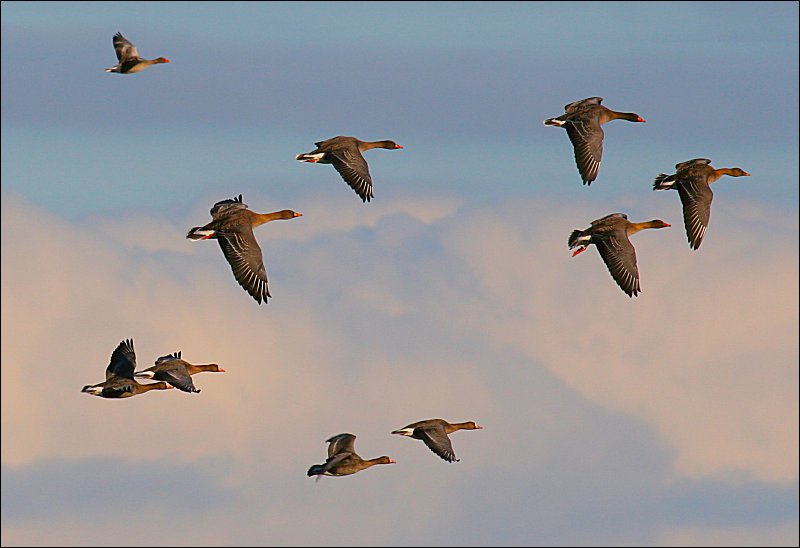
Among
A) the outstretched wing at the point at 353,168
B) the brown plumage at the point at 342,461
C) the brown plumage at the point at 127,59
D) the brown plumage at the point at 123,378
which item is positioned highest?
the brown plumage at the point at 127,59

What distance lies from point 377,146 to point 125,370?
1255 centimetres

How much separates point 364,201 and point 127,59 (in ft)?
29.2

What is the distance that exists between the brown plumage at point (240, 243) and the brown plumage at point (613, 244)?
8559mm

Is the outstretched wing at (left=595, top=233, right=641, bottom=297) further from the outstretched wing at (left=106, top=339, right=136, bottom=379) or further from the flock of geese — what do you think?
the outstretched wing at (left=106, top=339, right=136, bottom=379)

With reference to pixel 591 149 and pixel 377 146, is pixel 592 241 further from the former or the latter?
pixel 377 146

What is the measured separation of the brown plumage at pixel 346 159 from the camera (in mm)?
64562

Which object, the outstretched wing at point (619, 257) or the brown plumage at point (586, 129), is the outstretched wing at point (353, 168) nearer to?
the brown plumage at point (586, 129)

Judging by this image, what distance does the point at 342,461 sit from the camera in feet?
202

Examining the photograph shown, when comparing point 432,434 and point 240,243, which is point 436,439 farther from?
point 240,243

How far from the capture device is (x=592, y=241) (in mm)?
61688

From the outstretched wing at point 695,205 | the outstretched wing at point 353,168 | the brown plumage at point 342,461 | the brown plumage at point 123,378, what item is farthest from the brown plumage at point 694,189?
the brown plumage at point 123,378

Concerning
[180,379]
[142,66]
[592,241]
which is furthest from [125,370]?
[592,241]

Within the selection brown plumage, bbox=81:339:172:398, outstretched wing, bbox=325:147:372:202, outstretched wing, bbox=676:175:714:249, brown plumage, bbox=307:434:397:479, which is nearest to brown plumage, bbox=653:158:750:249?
outstretched wing, bbox=676:175:714:249

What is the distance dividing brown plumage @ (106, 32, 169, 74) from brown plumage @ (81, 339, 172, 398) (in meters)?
7.96
